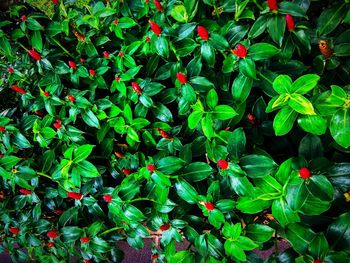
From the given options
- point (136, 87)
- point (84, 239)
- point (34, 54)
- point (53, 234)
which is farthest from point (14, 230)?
point (136, 87)

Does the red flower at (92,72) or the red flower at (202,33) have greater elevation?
the red flower at (202,33)

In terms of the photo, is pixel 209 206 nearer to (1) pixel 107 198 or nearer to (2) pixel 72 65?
(1) pixel 107 198

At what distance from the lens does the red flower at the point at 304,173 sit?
98 centimetres

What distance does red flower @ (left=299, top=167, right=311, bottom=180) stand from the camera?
0.98 meters

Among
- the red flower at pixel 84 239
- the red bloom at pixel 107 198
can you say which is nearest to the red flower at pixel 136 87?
the red bloom at pixel 107 198

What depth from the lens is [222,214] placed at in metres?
1.26

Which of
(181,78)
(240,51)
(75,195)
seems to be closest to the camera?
(240,51)

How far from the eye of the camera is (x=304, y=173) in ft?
3.20

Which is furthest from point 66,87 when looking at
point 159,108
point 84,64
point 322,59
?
point 322,59

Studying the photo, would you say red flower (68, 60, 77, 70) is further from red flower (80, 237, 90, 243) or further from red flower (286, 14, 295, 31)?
red flower (286, 14, 295, 31)

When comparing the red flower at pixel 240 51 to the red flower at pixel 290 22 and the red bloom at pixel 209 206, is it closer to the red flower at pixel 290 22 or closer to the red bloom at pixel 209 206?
the red flower at pixel 290 22

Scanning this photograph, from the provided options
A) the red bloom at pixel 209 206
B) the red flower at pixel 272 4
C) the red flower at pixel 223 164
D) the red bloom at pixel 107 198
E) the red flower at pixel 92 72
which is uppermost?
the red flower at pixel 272 4

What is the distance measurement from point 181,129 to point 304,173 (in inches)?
23.5

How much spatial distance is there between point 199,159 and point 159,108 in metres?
0.28
